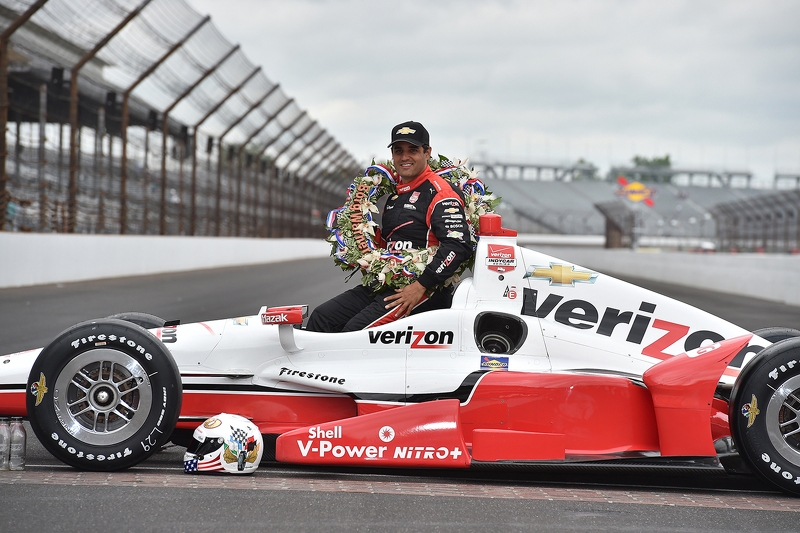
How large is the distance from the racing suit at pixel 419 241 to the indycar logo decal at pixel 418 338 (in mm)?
176

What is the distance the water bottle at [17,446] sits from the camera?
12.8 ft

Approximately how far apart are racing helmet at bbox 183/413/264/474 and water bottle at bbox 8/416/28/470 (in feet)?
2.63

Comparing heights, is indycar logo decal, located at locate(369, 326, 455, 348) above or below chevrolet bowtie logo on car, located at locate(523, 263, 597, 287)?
below

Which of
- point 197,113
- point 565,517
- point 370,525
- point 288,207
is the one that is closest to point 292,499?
point 370,525

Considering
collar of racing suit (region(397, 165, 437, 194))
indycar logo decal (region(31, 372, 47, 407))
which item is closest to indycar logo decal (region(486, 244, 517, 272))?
collar of racing suit (region(397, 165, 437, 194))

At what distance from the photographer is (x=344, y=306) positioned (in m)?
4.62

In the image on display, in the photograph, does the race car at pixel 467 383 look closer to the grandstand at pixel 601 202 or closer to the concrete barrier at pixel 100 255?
the concrete barrier at pixel 100 255

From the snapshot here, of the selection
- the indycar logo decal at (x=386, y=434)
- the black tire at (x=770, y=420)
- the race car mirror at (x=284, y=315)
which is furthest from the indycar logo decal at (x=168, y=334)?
the black tire at (x=770, y=420)

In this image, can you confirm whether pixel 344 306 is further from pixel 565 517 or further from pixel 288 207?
pixel 288 207

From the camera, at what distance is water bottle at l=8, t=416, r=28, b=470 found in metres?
3.90

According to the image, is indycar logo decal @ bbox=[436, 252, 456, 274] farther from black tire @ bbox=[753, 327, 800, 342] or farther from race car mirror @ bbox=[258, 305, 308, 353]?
black tire @ bbox=[753, 327, 800, 342]

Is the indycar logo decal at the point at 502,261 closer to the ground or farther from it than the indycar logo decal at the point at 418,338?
farther from it

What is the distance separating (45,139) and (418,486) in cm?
1270

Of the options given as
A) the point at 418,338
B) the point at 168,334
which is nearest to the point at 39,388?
the point at 168,334
